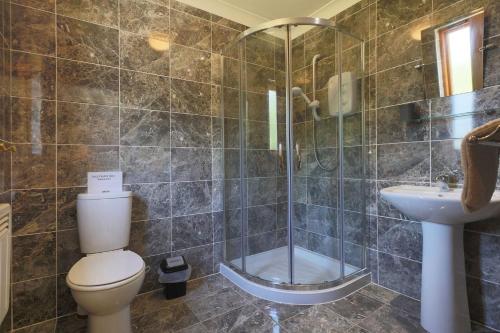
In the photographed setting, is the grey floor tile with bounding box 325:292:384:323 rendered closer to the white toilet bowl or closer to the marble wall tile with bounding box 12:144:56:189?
the white toilet bowl

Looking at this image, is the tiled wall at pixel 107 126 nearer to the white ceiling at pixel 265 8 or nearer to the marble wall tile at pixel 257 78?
the white ceiling at pixel 265 8

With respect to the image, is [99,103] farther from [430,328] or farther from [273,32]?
[430,328]

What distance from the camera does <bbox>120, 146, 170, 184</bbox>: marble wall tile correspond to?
5.98ft

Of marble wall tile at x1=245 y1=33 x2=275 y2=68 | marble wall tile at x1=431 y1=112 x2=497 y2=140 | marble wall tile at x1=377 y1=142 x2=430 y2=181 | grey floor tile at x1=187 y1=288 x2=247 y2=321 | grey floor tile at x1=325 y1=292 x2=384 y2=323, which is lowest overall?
grey floor tile at x1=187 y1=288 x2=247 y2=321

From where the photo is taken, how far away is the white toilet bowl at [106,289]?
3.82ft

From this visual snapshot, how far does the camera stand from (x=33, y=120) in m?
1.53

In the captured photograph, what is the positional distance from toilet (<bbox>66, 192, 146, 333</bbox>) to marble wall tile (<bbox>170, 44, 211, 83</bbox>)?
1049 millimetres

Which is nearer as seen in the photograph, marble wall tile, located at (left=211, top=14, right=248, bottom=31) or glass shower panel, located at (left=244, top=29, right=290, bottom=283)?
glass shower panel, located at (left=244, top=29, right=290, bottom=283)

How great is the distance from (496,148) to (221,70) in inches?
76.6

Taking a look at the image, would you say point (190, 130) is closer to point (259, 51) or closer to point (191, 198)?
point (191, 198)

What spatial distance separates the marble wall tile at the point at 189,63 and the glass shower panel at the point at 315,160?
0.76 meters

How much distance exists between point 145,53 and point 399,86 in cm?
188

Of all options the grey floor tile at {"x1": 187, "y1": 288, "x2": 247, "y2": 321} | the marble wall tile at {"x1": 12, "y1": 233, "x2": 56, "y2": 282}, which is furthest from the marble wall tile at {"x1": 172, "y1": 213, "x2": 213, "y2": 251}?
the marble wall tile at {"x1": 12, "y1": 233, "x2": 56, "y2": 282}

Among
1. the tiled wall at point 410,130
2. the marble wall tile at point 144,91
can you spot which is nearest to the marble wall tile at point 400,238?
the tiled wall at point 410,130
